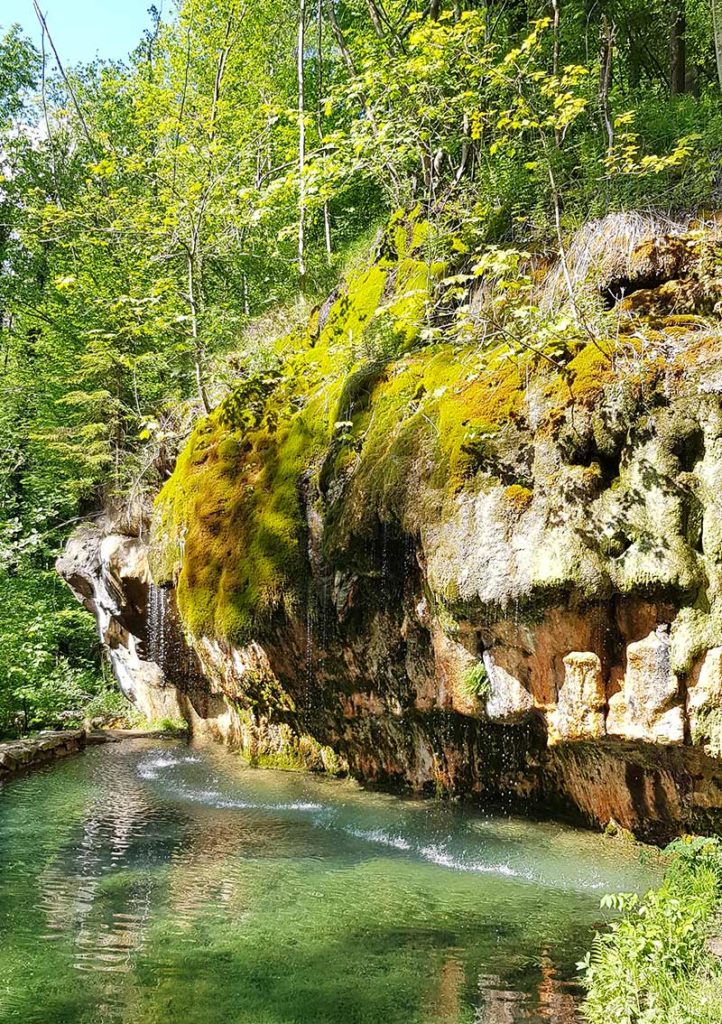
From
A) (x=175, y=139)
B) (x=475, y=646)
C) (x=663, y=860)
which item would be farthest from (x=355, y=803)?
(x=175, y=139)

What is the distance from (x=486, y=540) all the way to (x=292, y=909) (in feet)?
11.1

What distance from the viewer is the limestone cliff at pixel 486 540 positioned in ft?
19.3

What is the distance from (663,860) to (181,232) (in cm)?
1092

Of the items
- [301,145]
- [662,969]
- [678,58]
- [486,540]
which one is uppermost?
[678,58]

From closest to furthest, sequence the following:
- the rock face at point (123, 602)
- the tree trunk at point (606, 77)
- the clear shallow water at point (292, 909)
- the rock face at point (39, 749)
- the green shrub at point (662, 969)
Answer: the green shrub at point (662, 969) < the clear shallow water at point (292, 909) < the tree trunk at point (606, 77) < the rock face at point (39, 749) < the rock face at point (123, 602)

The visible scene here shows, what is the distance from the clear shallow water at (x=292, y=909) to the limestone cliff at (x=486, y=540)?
961 millimetres

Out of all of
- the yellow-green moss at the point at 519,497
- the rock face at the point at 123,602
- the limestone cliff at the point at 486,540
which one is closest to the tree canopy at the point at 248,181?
the rock face at the point at 123,602

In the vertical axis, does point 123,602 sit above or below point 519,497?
below

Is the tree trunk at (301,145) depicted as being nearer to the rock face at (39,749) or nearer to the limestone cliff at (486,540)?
the limestone cliff at (486,540)

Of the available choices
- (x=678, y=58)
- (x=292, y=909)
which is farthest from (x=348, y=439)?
(x=678, y=58)

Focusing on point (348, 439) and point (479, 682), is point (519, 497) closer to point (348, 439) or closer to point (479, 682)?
point (479, 682)

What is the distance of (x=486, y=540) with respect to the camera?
6.60 metres

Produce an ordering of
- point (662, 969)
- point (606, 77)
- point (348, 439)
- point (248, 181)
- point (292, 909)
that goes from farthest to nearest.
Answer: point (248, 181) < point (606, 77) < point (348, 439) < point (292, 909) < point (662, 969)

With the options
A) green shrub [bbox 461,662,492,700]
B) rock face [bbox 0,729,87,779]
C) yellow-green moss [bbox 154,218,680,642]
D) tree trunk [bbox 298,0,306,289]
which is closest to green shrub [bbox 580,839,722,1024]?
green shrub [bbox 461,662,492,700]
